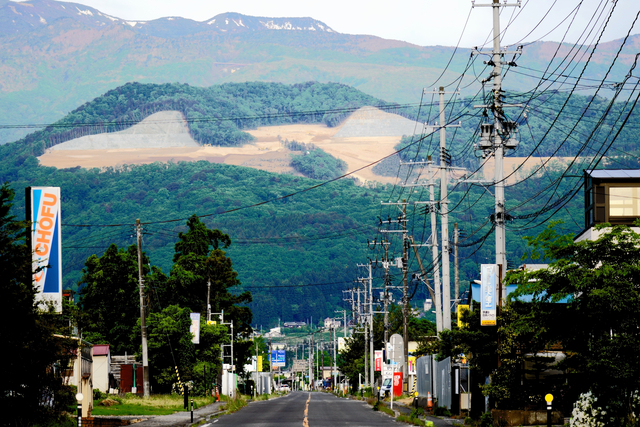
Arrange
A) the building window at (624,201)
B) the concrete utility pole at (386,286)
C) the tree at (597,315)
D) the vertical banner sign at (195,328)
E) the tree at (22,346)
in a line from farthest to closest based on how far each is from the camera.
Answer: the concrete utility pole at (386,286) < the vertical banner sign at (195,328) < the building window at (624,201) < the tree at (22,346) < the tree at (597,315)

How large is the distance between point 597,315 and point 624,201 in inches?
979

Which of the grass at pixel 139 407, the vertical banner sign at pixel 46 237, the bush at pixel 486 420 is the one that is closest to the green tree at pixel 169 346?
the grass at pixel 139 407

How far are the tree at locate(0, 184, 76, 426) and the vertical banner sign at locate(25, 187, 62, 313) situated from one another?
455 cm

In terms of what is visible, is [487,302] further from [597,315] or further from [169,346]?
[169,346]

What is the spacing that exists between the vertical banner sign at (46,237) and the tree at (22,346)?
455 centimetres

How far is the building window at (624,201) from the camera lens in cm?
4378

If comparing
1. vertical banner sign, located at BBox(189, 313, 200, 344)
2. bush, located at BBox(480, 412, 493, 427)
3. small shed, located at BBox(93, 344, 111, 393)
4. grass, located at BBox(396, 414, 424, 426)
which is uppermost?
bush, located at BBox(480, 412, 493, 427)

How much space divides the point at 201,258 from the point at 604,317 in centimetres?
6365

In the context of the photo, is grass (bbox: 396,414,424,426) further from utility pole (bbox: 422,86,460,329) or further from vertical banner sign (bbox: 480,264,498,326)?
utility pole (bbox: 422,86,460,329)

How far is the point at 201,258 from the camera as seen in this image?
3211 inches

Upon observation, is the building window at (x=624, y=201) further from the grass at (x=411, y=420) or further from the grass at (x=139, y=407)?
the grass at (x=139, y=407)

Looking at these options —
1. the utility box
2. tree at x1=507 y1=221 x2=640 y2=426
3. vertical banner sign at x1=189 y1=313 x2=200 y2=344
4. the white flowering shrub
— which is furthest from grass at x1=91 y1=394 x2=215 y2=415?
the white flowering shrub

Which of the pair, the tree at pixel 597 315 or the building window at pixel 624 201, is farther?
the building window at pixel 624 201

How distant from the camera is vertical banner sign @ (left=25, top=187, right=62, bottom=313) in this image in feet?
88.4
